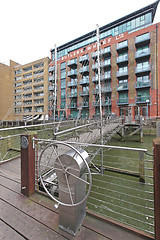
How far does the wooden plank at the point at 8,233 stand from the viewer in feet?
4.83

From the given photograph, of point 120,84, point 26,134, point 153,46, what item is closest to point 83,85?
point 120,84

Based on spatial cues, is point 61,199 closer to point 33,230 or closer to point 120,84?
point 33,230

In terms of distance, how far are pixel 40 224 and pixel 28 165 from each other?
96 cm

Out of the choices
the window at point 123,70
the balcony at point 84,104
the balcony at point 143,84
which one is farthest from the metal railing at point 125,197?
the window at point 123,70

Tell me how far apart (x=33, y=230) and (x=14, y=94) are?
48.7 metres

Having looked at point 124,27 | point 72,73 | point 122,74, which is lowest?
point 122,74

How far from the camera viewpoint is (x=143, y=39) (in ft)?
68.9

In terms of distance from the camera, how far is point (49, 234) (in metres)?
1.50

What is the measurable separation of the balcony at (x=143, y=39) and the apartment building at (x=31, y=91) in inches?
924

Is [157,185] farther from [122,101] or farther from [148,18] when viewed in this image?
[148,18]

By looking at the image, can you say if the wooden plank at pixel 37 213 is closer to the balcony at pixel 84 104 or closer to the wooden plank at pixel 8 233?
the wooden plank at pixel 8 233

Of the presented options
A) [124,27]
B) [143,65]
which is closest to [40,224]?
[143,65]

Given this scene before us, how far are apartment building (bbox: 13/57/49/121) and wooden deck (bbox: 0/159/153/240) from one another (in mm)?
32277

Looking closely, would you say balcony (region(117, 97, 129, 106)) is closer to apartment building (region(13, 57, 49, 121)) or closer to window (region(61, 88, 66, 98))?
window (region(61, 88, 66, 98))
